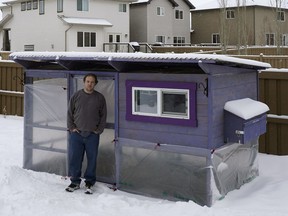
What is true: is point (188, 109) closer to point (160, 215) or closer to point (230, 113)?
point (230, 113)

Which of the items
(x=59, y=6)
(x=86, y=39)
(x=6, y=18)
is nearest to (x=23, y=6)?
(x=6, y=18)

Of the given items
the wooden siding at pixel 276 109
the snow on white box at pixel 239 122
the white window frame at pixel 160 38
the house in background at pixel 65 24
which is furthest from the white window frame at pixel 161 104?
the white window frame at pixel 160 38

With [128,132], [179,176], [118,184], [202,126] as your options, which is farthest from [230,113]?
[118,184]

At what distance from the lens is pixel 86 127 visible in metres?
6.61

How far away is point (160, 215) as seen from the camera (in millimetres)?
5703

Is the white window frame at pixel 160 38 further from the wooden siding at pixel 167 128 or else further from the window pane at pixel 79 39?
the wooden siding at pixel 167 128

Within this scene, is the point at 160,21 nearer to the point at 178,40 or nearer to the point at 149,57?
the point at 178,40

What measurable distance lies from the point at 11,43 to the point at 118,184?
118 feet

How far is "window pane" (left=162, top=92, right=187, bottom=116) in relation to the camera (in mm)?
6203

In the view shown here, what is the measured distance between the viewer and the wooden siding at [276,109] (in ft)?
27.8

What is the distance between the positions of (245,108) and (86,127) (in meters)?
2.38

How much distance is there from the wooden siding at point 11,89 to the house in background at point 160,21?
28.9 meters

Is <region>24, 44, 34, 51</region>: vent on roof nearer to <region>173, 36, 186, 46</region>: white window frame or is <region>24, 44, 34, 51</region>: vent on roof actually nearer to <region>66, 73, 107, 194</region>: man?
<region>173, 36, 186, 46</region>: white window frame

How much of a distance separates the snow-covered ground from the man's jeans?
25 cm
